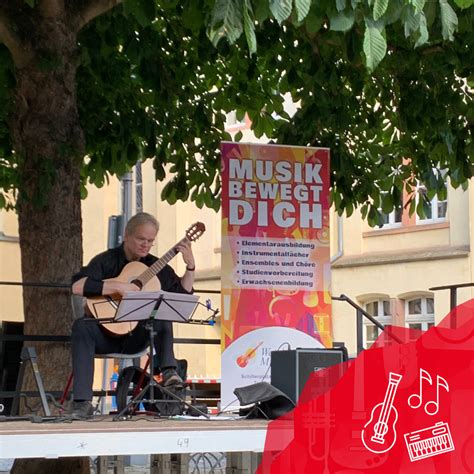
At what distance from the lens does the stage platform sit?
691cm

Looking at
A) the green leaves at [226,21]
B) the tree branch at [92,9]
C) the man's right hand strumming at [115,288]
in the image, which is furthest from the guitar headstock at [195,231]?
the green leaves at [226,21]

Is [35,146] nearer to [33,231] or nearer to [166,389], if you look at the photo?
[33,231]

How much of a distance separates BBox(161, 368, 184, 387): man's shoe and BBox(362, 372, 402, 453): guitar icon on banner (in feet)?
4.52

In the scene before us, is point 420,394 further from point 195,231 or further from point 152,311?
point 195,231

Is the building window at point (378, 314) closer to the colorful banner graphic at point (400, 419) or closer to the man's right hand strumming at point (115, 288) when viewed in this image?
the man's right hand strumming at point (115, 288)

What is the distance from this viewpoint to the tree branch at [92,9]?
10.6m

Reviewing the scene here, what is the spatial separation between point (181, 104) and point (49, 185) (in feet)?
10.3

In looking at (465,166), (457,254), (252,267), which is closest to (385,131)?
(465,166)

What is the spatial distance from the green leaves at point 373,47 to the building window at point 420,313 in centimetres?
2158

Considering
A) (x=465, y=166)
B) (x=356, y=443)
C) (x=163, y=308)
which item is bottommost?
(x=356, y=443)

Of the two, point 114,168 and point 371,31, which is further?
point 114,168

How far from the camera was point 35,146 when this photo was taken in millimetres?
10570

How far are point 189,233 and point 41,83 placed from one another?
2.11 m

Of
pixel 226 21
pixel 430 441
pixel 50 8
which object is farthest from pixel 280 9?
pixel 50 8
